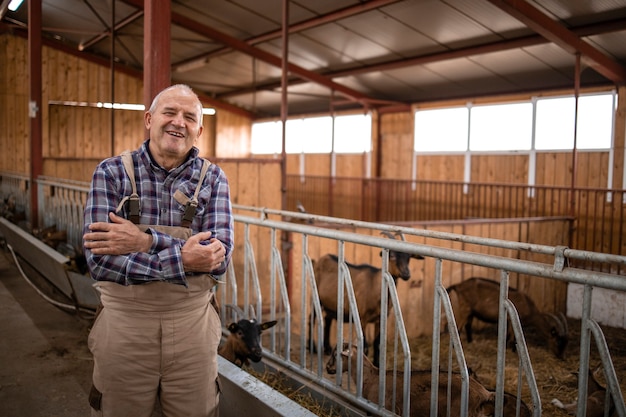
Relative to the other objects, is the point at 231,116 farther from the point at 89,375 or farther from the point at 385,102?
the point at 89,375

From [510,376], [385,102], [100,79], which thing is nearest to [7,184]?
[100,79]

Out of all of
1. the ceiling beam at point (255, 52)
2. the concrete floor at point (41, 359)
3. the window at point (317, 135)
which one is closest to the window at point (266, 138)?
the window at point (317, 135)

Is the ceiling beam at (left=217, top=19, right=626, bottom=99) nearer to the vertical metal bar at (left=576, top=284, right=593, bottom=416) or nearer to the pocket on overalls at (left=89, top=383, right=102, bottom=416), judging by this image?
the vertical metal bar at (left=576, top=284, right=593, bottom=416)

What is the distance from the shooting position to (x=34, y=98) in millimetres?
8383

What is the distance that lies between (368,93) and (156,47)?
1039cm

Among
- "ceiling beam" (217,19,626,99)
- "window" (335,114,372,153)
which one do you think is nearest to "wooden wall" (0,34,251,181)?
"window" (335,114,372,153)

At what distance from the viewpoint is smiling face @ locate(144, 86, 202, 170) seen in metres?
1.93

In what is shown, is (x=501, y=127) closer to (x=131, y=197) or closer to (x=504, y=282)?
(x=504, y=282)

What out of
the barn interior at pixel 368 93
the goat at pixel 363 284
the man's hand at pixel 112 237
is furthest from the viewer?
the barn interior at pixel 368 93

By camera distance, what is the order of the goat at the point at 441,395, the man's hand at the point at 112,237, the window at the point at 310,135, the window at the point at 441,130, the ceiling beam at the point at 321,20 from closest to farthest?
the man's hand at the point at 112,237 < the goat at the point at 441,395 < the ceiling beam at the point at 321,20 < the window at the point at 441,130 < the window at the point at 310,135

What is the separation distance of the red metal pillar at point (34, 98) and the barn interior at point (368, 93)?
22mm

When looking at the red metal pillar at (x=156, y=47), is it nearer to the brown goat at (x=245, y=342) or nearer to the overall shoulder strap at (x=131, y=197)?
the brown goat at (x=245, y=342)

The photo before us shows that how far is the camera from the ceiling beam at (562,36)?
690cm

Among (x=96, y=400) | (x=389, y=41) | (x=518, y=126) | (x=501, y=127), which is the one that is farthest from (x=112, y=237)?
(x=501, y=127)
